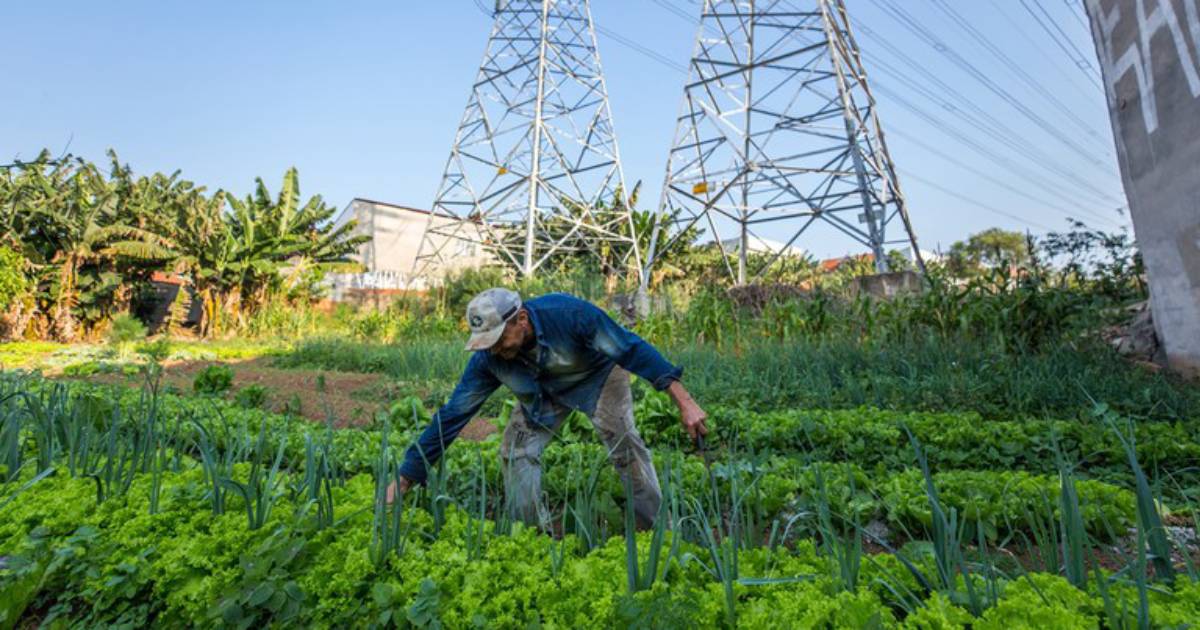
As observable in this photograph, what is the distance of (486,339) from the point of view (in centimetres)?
253

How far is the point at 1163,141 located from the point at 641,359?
678 centimetres

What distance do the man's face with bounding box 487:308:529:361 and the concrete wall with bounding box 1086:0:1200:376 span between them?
22.1 feet

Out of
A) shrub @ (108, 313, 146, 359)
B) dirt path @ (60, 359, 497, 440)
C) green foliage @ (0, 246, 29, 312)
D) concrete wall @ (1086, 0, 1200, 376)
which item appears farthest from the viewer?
green foliage @ (0, 246, 29, 312)

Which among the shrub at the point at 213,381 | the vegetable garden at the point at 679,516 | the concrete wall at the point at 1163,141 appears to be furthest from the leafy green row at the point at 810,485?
the concrete wall at the point at 1163,141

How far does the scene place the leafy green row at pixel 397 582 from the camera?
1.37 m

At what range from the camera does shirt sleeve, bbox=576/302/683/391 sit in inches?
104

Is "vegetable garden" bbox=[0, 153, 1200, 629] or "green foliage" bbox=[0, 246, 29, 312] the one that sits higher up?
"green foliage" bbox=[0, 246, 29, 312]

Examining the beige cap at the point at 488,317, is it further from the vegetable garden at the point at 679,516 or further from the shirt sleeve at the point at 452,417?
A: the vegetable garden at the point at 679,516

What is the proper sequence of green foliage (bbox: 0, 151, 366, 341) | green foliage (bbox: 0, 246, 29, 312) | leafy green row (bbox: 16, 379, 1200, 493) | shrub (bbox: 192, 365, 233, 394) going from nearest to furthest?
leafy green row (bbox: 16, 379, 1200, 493) < shrub (bbox: 192, 365, 233, 394) < green foliage (bbox: 0, 246, 29, 312) < green foliage (bbox: 0, 151, 366, 341)

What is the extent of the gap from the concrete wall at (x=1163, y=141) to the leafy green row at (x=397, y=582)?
20.6 feet

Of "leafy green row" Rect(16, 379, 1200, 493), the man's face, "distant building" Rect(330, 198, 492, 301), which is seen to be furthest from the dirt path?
"distant building" Rect(330, 198, 492, 301)

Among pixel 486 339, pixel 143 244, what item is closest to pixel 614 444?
pixel 486 339

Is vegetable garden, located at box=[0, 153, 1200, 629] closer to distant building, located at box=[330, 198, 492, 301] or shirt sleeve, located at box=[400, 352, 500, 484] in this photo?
shirt sleeve, located at box=[400, 352, 500, 484]

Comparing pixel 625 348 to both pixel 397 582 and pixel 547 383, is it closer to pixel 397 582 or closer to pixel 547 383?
pixel 547 383
